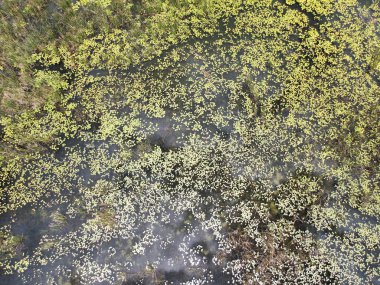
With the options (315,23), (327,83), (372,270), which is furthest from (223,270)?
(315,23)

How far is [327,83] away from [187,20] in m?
2.55

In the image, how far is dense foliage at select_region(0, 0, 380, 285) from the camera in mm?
3875

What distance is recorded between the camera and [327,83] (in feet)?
16.2

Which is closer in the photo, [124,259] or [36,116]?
[124,259]

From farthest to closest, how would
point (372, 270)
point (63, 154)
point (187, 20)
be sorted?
1. point (187, 20)
2. point (63, 154)
3. point (372, 270)

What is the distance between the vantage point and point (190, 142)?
454 centimetres

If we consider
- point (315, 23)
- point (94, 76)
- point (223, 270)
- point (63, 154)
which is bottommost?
point (223, 270)

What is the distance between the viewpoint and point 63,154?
4.52 m

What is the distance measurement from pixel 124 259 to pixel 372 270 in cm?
292

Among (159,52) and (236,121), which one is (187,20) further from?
(236,121)

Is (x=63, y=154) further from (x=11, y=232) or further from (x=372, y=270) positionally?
(x=372, y=270)

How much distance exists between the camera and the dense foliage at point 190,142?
388 cm

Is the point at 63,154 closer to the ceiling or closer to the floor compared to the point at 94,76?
closer to the floor

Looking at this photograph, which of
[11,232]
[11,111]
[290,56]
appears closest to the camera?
[11,232]
